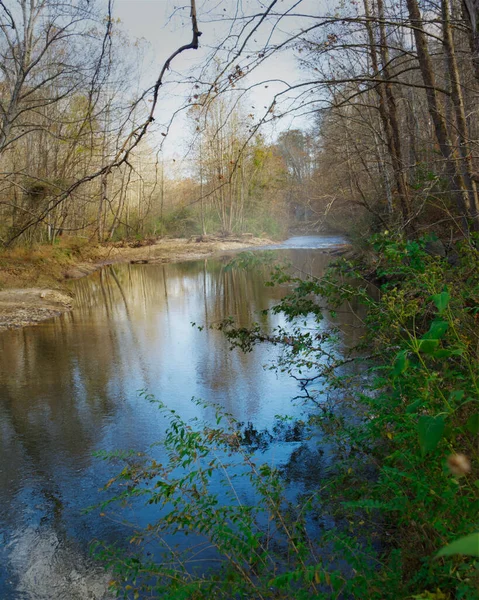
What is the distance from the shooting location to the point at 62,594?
160 inches

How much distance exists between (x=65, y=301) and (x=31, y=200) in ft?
19.3

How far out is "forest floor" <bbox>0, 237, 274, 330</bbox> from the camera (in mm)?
15070

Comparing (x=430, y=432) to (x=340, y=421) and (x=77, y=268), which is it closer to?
(x=340, y=421)

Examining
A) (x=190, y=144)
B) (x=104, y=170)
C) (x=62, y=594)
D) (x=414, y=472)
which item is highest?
(x=190, y=144)

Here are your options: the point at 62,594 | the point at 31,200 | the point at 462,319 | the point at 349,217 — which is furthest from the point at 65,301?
the point at 462,319

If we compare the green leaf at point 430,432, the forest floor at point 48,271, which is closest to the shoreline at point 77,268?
the forest floor at point 48,271

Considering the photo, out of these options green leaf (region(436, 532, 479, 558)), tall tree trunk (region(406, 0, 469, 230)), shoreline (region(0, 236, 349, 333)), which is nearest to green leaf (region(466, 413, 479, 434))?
green leaf (region(436, 532, 479, 558))

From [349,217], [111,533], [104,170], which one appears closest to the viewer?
[104,170]

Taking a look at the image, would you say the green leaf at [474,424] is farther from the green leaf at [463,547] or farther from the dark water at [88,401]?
the dark water at [88,401]

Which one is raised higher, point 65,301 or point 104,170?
point 104,170

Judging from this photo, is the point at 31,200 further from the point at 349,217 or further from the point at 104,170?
the point at 104,170

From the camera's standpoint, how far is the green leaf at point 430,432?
1751 millimetres

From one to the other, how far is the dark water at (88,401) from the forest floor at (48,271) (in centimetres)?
88

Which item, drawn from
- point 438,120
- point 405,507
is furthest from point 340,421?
point 438,120
